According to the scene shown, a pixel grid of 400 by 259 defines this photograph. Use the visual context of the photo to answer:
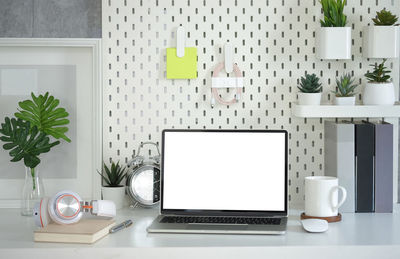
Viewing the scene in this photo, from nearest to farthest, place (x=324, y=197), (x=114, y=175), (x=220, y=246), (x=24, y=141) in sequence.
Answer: (x=220, y=246) → (x=324, y=197) → (x=24, y=141) → (x=114, y=175)

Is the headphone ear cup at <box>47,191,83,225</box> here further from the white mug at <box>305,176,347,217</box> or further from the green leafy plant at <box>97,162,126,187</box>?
the white mug at <box>305,176,347,217</box>

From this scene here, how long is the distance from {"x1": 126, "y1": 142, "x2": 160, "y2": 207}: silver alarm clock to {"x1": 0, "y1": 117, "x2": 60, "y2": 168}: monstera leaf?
11.6 inches

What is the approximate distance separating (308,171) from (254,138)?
34 cm

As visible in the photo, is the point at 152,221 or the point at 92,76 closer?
the point at 152,221

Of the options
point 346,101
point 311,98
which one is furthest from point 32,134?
point 346,101

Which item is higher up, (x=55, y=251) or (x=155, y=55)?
(x=155, y=55)

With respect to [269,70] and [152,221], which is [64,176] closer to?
[152,221]

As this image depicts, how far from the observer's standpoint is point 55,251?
57.1 inches

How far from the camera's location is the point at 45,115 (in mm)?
1912

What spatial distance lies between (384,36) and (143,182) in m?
0.94

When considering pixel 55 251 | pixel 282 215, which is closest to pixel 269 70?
pixel 282 215

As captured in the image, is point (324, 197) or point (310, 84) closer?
point (324, 197)

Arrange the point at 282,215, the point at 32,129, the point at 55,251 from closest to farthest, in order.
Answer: the point at 55,251 < the point at 282,215 < the point at 32,129

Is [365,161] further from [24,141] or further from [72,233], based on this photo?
[24,141]
